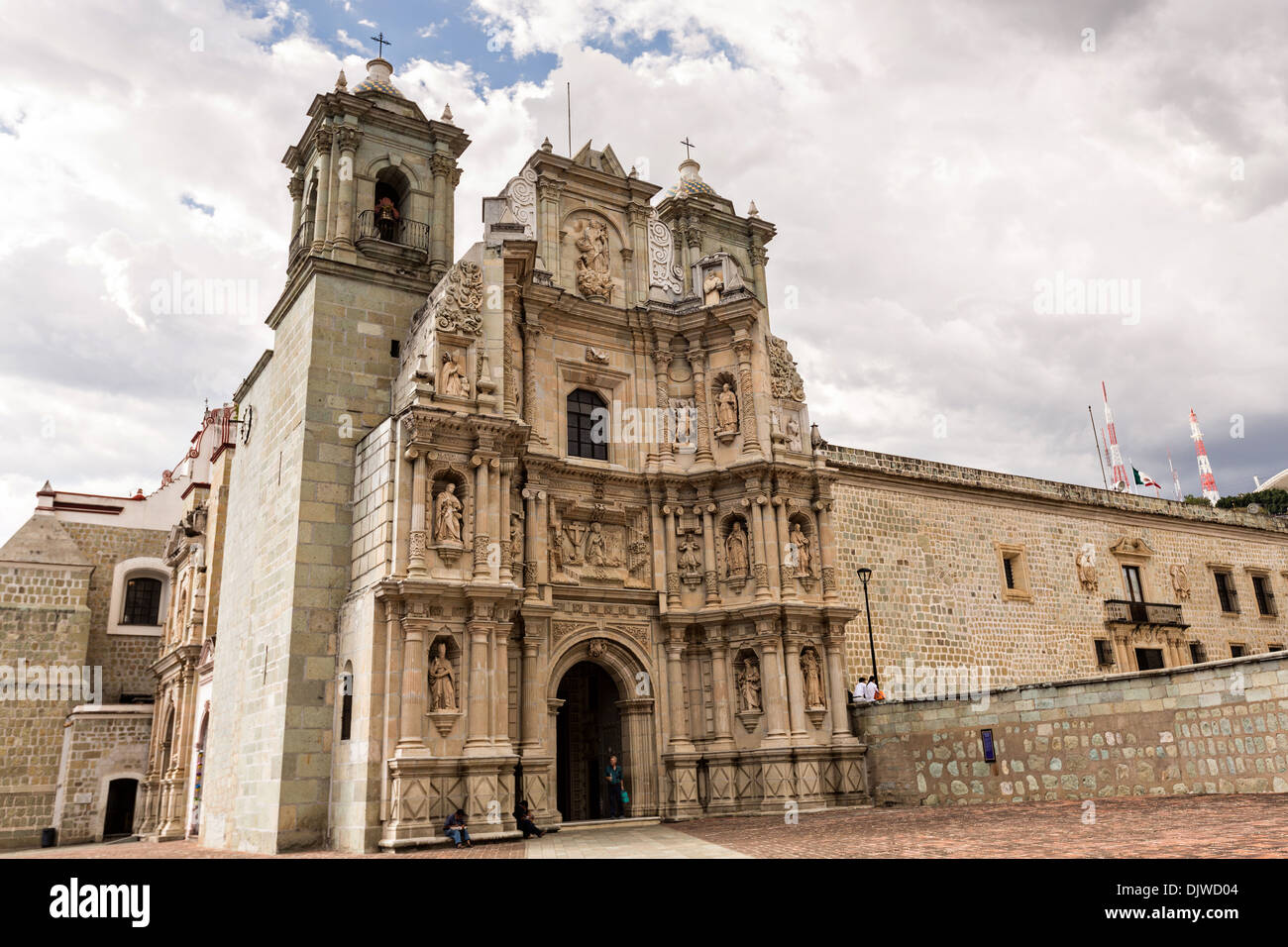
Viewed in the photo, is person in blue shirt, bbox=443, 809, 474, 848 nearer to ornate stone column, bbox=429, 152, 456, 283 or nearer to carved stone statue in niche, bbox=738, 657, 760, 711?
carved stone statue in niche, bbox=738, 657, 760, 711

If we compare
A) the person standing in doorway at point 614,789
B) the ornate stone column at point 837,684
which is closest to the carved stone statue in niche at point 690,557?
the ornate stone column at point 837,684

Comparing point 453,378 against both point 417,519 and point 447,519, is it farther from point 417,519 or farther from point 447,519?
point 417,519

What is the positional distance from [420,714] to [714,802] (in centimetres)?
681

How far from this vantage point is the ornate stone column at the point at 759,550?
19.9m

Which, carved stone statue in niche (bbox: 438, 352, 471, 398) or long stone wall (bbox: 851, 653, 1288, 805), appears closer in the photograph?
long stone wall (bbox: 851, 653, 1288, 805)

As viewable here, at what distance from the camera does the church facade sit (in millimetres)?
16312

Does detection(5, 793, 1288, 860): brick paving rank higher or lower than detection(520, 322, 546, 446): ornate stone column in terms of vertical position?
lower

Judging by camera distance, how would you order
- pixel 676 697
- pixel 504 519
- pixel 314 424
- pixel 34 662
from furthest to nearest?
pixel 34 662 < pixel 676 697 < pixel 314 424 < pixel 504 519

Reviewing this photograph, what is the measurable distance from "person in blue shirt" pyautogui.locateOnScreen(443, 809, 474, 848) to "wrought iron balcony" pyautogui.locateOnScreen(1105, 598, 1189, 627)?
22433mm

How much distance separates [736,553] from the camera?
20.8m

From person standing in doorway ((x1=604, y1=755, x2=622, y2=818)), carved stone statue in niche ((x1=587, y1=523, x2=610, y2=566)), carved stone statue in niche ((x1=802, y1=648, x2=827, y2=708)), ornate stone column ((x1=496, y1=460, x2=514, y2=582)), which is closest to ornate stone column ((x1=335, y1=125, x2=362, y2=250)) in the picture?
ornate stone column ((x1=496, y1=460, x2=514, y2=582))

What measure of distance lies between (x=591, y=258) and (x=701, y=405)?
4265 mm

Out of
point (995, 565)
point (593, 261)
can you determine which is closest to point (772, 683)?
point (593, 261)
